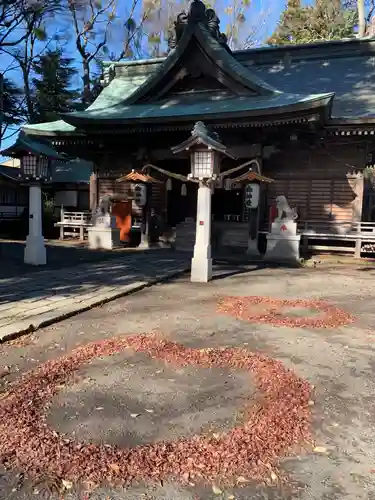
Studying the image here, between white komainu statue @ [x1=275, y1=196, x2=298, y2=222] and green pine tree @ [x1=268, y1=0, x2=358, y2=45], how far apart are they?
2238 centimetres

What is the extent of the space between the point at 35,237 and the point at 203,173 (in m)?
5.49

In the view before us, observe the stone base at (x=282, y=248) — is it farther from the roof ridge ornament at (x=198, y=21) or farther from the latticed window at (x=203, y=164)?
the roof ridge ornament at (x=198, y=21)

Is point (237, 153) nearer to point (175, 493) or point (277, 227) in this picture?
point (277, 227)

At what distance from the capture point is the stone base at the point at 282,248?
44.6 feet

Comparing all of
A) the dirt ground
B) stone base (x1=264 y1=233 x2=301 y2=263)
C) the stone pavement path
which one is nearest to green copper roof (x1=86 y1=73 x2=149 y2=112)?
the stone pavement path

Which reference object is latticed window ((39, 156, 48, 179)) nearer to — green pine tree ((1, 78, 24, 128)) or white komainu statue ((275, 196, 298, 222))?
white komainu statue ((275, 196, 298, 222))

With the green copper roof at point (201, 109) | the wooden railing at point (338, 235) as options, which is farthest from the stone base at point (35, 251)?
the wooden railing at point (338, 235)

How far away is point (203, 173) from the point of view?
913cm

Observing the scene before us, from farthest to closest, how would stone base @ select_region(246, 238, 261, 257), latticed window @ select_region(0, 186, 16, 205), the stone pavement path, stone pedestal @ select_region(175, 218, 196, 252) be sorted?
latticed window @ select_region(0, 186, 16, 205) → stone pedestal @ select_region(175, 218, 196, 252) → stone base @ select_region(246, 238, 261, 257) → the stone pavement path

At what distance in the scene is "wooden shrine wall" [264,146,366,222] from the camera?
1429 centimetres

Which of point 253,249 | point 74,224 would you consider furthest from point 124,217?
point 253,249

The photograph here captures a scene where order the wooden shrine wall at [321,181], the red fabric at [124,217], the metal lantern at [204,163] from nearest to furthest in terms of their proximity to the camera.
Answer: the metal lantern at [204,163]
the wooden shrine wall at [321,181]
the red fabric at [124,217]

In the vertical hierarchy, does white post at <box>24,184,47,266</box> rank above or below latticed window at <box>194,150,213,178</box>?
below

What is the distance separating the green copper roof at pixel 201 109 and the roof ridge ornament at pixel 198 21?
2.64 meters
